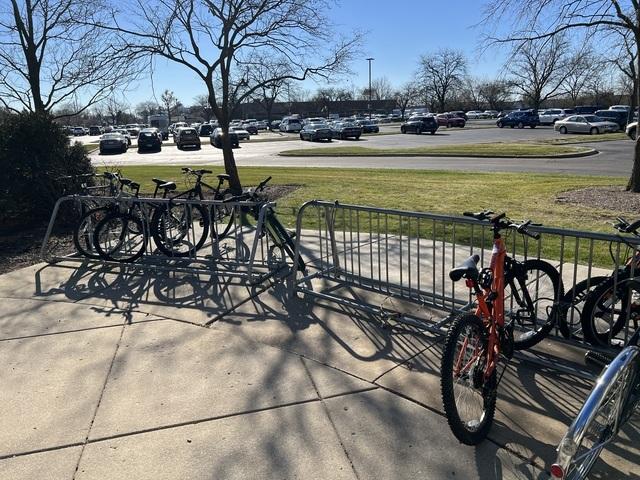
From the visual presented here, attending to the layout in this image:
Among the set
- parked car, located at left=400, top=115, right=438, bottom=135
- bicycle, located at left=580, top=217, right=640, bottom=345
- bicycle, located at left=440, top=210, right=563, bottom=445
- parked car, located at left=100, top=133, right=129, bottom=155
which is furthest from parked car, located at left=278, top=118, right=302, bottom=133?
bicycle, located at left=440, top=210, right=563, bottom=445

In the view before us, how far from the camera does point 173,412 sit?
339 centimetres

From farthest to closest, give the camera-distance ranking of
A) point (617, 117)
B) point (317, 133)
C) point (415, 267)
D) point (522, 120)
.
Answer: point (522, 120)
point (317, 133)
point (617, 117)
point (415, 267)

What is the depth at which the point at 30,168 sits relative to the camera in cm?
957

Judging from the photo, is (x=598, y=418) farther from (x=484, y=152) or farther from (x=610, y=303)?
(x=484, y=152)

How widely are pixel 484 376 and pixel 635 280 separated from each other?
4.10 ft

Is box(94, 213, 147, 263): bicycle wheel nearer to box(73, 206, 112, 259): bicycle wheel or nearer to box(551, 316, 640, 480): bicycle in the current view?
box(73, 206, 112, 259): bicycle wheel

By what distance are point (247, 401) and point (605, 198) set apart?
952 cm

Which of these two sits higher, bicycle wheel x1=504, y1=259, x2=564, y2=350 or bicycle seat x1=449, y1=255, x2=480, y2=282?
bicycle seat x1=449, y1=255, x2=480, y2=282

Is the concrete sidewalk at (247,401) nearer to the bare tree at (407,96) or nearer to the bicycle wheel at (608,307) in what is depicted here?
the bicycle wheel at (608,307)

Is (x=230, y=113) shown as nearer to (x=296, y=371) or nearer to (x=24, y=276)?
(x=24, y=276)

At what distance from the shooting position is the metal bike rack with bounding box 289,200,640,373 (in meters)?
4.33

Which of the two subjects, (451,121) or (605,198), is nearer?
(605,198)

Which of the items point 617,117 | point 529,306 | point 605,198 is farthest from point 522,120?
point 529,306

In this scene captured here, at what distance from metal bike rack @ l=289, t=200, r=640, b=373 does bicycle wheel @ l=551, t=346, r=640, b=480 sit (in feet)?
3.79
